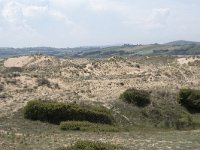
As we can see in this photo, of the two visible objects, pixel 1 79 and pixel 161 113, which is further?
pixel 1 79

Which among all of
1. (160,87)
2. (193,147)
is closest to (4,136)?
(193,147)

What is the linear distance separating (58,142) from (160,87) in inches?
1196

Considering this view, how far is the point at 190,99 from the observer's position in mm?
49906

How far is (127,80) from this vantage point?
58.7 metres

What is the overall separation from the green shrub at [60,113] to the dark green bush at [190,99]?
13.0 meters

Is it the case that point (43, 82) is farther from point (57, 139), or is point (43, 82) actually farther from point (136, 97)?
point (57, 139)

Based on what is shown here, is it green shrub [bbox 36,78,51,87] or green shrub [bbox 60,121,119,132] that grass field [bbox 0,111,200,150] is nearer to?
green shrub [bbox 60,121,119,132]

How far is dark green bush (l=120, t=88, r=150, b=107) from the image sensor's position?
154 feet

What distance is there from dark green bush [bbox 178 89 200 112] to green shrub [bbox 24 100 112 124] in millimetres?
12965

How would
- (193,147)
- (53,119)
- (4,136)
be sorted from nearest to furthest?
(193,147) → (4,136) → (53,119)

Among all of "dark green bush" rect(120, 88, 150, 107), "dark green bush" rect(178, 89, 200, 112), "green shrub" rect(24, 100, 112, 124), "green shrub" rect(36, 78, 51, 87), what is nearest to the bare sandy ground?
"green shrub" rect(36, 78, 51, 87)

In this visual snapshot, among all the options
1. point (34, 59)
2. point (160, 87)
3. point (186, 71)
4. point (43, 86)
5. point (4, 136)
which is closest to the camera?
point (4, 136)

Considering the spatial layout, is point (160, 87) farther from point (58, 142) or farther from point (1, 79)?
point (58, 142)

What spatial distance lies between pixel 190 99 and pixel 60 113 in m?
17.5
